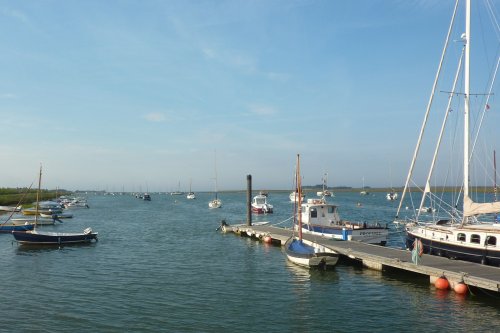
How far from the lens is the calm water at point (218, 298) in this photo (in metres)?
20.2

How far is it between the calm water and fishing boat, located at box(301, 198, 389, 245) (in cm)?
625

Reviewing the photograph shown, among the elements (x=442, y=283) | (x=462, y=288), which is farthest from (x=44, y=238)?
(x=462, y=288)

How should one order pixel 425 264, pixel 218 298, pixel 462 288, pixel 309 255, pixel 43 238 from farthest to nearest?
pixel 43 238 → pixel 309 255 → pixel 425 264 → pixel 218 298 → pixel 462 288

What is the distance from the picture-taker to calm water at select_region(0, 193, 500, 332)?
66.3 feet

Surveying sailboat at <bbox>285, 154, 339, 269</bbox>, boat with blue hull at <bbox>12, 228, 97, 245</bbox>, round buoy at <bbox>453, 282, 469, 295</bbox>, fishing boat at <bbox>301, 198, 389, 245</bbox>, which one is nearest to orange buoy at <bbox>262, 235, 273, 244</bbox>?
fishing boat at <bbox>301, 198, 389, 245</bbox>

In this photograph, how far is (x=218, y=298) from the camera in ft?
81.0

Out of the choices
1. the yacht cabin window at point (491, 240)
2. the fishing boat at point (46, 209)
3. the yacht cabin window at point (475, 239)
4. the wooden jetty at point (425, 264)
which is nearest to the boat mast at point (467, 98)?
the yacht cabin window at point (475, 239)

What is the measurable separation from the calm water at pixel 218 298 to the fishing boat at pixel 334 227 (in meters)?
6.25

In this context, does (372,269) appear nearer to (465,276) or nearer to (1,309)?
(465,276)

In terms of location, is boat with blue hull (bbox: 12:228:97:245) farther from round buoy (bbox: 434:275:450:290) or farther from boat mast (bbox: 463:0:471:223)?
boat mast (bbox: 463:0:471:223)

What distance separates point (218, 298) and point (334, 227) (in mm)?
19905

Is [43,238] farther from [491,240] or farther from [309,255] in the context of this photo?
[491,240]

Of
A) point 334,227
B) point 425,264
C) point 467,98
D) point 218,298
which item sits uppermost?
point 467,98

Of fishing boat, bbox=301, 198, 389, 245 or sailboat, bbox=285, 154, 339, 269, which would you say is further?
fishing boat, bbox=301, 198, 389, 245
